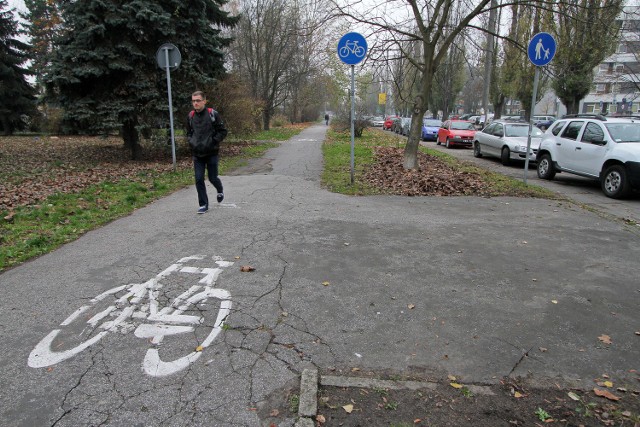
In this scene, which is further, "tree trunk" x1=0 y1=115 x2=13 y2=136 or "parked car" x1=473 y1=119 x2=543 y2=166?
"tree trunk" x1=0 y1=115 x2=13 y2=136

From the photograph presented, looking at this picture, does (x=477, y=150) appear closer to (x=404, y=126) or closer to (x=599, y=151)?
(x=599, y=151)

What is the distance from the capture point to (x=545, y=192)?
31.1ft

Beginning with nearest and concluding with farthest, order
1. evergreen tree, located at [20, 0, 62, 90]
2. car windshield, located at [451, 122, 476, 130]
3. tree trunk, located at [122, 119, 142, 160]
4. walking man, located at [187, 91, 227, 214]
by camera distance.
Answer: walking man, located at [187, 91, 227, 214], tree trunk, located at [122, 119, 142, 160], car windshield, located at [451, 122, 476, 130], evergreen tree, located at [20, 0, 62, 90]

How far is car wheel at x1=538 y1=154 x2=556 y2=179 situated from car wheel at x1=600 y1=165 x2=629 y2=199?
6.60ft

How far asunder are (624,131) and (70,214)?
38.7 ft

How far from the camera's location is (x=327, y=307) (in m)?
3.93

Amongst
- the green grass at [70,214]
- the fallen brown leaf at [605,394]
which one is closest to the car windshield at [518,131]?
the green grass at [70,214]

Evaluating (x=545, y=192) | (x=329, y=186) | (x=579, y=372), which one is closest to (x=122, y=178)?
(x=329, y=186)

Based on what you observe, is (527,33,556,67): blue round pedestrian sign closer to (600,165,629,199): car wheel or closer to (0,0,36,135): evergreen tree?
(600,165,629,199): car wheel

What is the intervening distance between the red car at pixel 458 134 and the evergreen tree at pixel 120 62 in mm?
13980

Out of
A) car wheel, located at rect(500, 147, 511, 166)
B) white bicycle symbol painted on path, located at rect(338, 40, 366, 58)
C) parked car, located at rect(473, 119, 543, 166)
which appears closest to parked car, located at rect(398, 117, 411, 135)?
parked car, located at rect(473, 119, 543, 166)

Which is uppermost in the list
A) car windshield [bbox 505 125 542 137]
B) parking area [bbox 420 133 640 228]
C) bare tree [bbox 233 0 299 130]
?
bare tree [bbox 233 0 299 130]

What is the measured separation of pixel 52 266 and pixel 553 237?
6.51m

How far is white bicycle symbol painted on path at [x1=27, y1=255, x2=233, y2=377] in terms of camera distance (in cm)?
313
